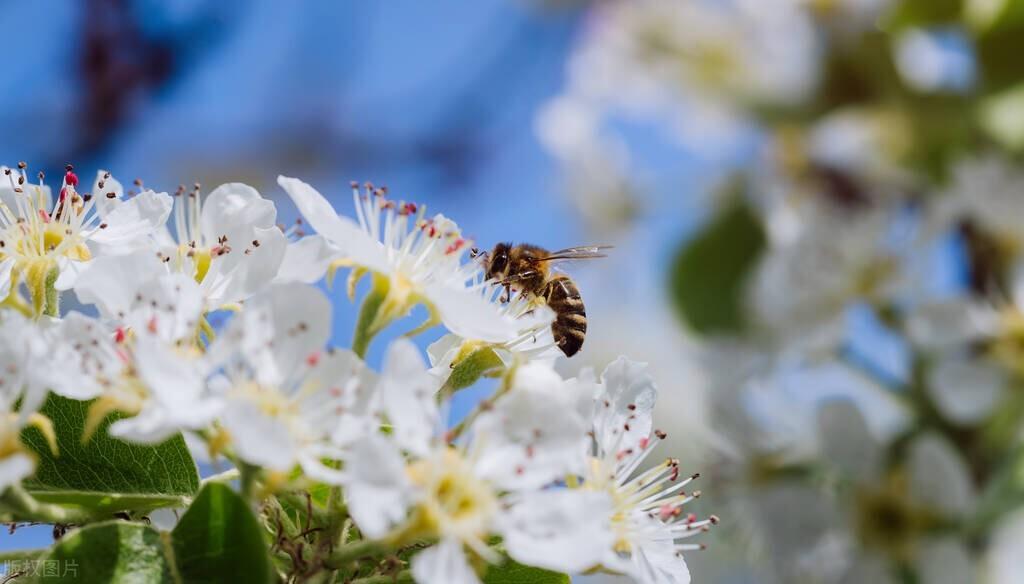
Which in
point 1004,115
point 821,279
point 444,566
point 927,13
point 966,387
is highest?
point 927,13

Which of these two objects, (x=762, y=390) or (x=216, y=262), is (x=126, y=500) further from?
(x=762, y=390)

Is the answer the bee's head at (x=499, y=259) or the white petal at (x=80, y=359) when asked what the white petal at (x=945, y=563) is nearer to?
the bee's head at (x=499, y=259)

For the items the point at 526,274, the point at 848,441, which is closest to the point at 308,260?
the point at 526,274

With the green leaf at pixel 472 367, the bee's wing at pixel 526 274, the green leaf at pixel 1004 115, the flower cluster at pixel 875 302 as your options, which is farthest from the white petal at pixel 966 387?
the green leaf at pixel 472 367

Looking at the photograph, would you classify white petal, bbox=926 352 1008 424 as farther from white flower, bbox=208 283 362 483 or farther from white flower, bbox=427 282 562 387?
white flower, bbox=208 283 362 483

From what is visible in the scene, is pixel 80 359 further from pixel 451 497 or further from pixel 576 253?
pixel 576 253

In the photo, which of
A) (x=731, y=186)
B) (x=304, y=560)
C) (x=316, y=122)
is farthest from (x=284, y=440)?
(x=316, y=122)

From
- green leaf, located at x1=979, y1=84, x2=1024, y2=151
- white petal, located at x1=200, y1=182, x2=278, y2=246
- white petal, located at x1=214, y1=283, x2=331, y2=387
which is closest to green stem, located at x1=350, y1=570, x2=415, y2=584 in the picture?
white petal, located at x1=214, y1=283, x2=331, y2=387
